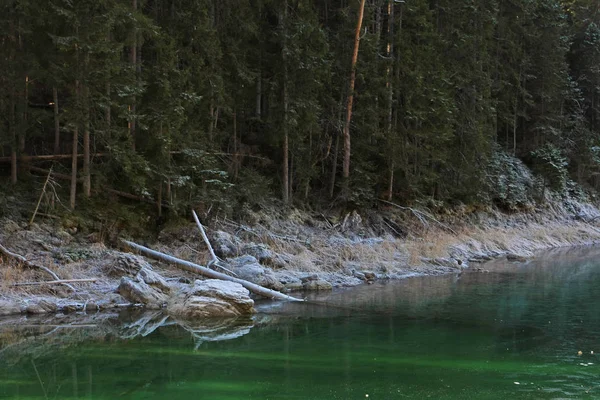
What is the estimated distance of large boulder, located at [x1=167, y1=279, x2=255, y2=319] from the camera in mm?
11570

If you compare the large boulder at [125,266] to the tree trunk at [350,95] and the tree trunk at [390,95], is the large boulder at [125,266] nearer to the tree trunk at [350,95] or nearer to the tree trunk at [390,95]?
the tree trunk at [350,95]

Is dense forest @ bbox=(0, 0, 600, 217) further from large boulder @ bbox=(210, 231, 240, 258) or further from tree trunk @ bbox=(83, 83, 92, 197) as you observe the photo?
large boulder @ bbox=(210, 231, 240, 258)

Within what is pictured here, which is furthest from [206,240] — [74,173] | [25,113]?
→ [25,113]

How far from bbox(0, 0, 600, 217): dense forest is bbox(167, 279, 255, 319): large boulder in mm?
3792

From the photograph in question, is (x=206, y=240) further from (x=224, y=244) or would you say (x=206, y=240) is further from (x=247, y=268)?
(x=247, y=268)

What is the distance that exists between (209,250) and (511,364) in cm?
870

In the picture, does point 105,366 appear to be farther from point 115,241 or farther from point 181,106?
point 181,106

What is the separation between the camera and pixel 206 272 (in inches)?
543

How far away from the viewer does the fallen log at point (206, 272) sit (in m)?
13.2

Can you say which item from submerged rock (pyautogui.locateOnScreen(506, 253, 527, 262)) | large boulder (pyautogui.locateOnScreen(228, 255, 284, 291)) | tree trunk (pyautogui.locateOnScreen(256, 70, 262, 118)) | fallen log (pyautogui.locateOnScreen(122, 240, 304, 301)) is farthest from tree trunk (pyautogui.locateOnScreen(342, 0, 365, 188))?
fallen log (pyautogui.locateOnScreen(122, 240, 304, 301))

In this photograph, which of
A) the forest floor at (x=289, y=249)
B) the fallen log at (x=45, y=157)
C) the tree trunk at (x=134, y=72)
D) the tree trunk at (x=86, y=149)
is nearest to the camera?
the forest floor at (x=289, y=249)

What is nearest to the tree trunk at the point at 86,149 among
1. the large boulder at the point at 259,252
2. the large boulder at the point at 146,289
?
the large boulder at the point at 146,289

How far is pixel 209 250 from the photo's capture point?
14992 mm

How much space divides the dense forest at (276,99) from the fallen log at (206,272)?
5.27 ft
